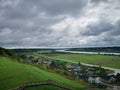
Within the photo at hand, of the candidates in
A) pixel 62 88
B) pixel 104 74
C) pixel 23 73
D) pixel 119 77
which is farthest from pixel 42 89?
pixel 104 74

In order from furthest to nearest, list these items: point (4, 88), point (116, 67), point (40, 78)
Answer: point (116, 67) → point (40, 78) → point (4, 88)

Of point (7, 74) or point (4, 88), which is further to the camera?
point (7, 74)

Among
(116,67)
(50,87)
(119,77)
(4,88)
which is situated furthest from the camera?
(116,67)

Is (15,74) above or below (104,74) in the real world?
above

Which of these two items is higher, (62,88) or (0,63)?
(0,63)

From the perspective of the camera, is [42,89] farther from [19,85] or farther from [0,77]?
[0,77]

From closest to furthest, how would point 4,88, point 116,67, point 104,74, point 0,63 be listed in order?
point 4,88
point 0,63
point 104,74
point 116,67

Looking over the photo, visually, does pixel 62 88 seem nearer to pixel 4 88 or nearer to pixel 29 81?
pixel 29 81

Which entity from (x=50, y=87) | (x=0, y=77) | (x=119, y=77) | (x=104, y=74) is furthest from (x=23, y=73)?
(x=104, y=74)

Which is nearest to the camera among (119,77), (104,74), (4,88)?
(4,88)
